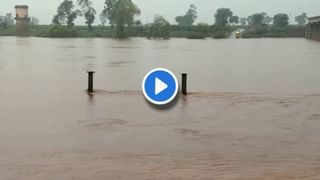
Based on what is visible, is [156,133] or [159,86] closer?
[159,86]

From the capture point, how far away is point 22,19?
4958 inches

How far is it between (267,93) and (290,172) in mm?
11326

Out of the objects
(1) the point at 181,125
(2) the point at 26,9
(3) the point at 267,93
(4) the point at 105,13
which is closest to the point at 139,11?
(4) the point at 105,13

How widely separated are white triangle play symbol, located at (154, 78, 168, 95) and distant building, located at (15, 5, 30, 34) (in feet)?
392

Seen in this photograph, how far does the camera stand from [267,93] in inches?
735

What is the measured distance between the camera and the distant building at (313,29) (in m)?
93.4

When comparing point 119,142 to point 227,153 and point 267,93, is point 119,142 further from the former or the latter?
point 267,93

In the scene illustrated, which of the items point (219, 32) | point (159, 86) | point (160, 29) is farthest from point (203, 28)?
point (159, 86)

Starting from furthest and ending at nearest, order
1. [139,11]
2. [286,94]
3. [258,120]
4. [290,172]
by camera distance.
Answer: [139,11] → [286,94] → [258,120] → [290,172]

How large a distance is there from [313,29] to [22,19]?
2572 inches
